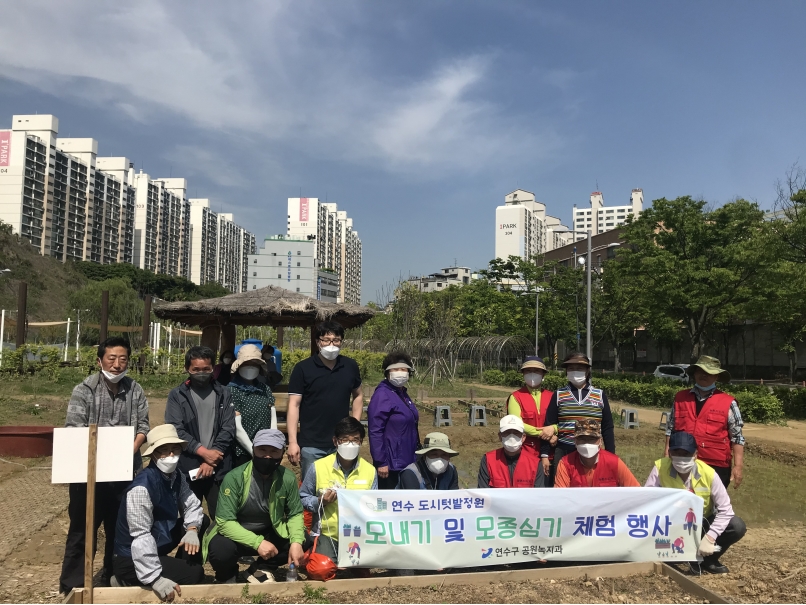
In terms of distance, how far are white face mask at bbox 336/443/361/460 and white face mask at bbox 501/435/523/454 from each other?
1212mm

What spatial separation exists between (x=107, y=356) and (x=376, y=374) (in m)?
26.2

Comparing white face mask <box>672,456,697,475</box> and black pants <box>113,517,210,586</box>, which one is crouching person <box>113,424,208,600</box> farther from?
white face mask <box>672,456,697,475</box>

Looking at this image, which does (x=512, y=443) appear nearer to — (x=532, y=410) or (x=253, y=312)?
(x=532, y=410)

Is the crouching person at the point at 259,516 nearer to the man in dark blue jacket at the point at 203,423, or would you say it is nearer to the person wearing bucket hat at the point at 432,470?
the man in dark blue jacket at the point at 203,423

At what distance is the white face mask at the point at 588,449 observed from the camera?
4.89 meters

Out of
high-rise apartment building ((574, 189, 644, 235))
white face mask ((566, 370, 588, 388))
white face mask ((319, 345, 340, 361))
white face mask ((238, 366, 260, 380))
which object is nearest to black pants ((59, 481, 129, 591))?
white face mask ((238, 366, 260, 380))

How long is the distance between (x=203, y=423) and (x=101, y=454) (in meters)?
0.89

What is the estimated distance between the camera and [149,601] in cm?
395

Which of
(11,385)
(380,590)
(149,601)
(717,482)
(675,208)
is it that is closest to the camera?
(149,601)

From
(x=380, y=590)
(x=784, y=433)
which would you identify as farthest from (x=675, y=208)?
(x=380, y=590)

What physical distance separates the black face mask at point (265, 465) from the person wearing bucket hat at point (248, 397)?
723 mm

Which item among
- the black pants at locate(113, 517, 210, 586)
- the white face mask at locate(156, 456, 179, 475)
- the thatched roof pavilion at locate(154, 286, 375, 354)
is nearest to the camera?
the black pants at locate(113, 517, 210, 586)

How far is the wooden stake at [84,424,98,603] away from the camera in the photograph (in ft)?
12.7

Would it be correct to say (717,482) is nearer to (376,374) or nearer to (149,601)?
(149,601)
